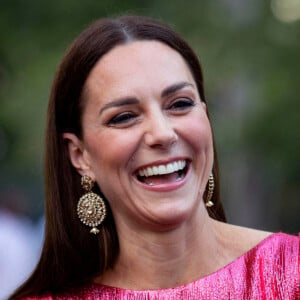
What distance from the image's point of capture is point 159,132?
13.5ft

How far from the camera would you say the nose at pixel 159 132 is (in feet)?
13.4

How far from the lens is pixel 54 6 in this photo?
476 inches

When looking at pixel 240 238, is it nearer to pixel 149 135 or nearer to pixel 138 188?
pixel 138 188

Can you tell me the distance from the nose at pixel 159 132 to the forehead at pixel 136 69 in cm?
13

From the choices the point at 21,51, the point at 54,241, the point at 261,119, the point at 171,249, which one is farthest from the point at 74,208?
the point at 21,51

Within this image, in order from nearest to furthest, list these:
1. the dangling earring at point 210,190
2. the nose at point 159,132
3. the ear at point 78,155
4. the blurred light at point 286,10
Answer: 1. the nose at point 159,132
2. the ear at point 78,155
3. the dangling earring at point 210,190
4. the blurred light at point 286,10

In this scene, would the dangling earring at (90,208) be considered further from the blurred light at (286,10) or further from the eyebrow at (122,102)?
the blurred light at (286,10)

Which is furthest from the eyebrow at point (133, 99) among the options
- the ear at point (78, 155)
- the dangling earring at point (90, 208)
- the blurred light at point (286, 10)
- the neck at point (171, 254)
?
the blurred light at point (286, 10)

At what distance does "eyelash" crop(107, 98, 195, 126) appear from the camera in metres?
4.20

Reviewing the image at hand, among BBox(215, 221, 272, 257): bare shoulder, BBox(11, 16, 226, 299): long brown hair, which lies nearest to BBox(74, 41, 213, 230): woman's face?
BBox(11, 16, 226, 299): long brown hair

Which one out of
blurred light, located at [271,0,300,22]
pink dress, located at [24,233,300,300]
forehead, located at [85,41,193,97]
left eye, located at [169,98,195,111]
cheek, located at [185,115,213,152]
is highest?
blurred light, located at [271,0,300,22]

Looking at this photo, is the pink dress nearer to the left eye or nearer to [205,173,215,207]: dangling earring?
[205,173,215,207]: dangling earring

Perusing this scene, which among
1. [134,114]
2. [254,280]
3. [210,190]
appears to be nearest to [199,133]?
[134,114]

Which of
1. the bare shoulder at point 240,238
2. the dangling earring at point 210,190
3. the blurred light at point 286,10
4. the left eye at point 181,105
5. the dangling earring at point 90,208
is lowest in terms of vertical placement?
the bare shoulder at point 240,238
